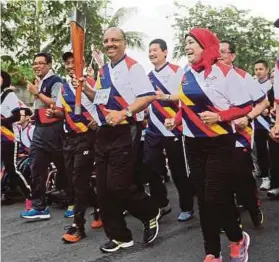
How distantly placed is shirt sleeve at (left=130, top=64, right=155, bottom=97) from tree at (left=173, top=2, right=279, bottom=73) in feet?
50.6

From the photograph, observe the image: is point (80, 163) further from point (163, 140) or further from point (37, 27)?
point (37, 27)

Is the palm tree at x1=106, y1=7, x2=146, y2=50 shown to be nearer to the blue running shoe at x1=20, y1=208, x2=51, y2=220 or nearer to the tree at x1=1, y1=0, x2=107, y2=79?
the tree at x1=1, y1=0, x2=107, y2=79

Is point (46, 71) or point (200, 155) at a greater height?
point (46, 71)

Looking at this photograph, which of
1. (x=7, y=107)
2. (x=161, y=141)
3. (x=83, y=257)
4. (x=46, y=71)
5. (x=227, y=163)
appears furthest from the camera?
(x=7, y=107)

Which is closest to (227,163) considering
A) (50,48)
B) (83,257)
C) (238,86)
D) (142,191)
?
(238,86)

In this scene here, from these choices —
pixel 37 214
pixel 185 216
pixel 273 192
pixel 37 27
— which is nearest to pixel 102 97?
pixel 185 216

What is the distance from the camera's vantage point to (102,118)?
14.5 ft

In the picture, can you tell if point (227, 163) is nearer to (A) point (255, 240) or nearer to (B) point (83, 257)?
(A) point (255, 240)

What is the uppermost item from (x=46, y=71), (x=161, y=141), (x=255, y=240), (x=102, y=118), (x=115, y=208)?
(x=46, y=71)

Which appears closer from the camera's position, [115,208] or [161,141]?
[115,208]

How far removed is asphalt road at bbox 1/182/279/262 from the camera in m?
4.29

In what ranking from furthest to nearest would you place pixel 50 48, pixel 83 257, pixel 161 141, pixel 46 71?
pixel 50 48 < pixel 46 71 < pixel 161 141 < pixel 83 257

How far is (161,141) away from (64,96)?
1.18 metres

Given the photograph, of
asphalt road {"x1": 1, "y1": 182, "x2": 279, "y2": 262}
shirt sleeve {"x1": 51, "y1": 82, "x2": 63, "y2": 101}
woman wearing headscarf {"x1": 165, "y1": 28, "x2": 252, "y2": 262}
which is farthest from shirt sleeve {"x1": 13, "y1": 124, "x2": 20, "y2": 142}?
woman wearing headscarf {"x1": 165, "y1": 28, "x2": 252, "y2": 262}
